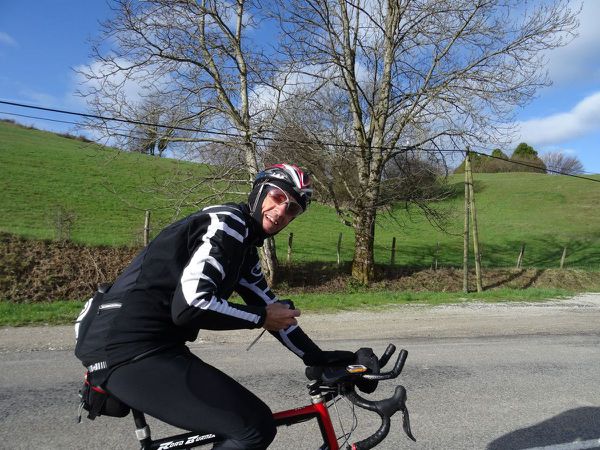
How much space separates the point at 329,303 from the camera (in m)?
11.7

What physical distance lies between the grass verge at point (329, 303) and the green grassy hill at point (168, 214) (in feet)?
18.0

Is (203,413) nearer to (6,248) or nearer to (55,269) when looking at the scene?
(55,269)

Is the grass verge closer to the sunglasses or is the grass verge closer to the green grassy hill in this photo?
the green grassy hill

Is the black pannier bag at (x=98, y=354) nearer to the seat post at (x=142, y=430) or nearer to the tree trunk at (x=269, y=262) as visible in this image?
the seat post at (x=142, y=430)

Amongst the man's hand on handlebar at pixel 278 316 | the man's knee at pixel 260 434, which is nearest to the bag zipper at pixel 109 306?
the man's hand on handlebar at pixel 278 316

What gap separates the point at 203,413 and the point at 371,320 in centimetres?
782

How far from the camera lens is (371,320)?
955cm

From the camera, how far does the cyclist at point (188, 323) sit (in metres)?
2.01

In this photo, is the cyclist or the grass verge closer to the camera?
the cyclist

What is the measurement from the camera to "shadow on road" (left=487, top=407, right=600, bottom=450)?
4.01 meters

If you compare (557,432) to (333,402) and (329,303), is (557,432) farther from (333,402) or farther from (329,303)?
(329,303)

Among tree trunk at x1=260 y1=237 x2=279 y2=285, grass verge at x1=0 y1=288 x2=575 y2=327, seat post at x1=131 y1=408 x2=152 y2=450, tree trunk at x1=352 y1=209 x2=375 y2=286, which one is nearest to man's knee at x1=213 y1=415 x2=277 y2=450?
seat post at x1=131 y1=408 x2=152 y2=450

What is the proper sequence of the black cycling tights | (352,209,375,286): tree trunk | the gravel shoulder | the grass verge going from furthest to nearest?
Answer: (352,209,375,286): tree trunk, the grass verge, the gravel shoulder, the black cycling tights

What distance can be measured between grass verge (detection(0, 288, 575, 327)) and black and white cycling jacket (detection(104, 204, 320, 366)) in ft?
24.0
